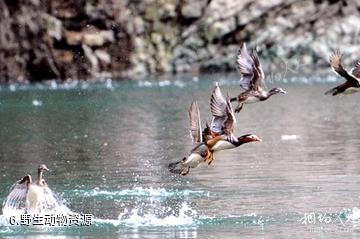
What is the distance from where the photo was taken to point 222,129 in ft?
50.8

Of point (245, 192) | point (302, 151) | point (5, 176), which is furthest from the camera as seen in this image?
point (302, 151)

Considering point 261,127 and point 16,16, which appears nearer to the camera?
point 261,127

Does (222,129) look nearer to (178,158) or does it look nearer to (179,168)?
(179,168)

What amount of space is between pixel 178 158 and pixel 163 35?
33.0m

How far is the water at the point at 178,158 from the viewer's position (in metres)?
16.5

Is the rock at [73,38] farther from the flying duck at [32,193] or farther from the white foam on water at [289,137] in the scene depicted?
the flying duck at [32,193]

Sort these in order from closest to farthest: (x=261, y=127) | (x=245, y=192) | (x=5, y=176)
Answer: (x=245, y=192)
(x=5, y=176)
(x=261, y=127)

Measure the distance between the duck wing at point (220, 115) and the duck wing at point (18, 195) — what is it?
115 inches

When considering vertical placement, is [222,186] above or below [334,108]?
below

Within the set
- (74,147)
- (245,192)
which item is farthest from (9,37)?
(245,192)

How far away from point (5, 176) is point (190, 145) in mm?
5525

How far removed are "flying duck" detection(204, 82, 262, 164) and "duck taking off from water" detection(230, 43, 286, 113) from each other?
32.9 inches

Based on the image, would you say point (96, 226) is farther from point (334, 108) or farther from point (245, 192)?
point (334, 108)

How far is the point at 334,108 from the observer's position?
3497 cm
